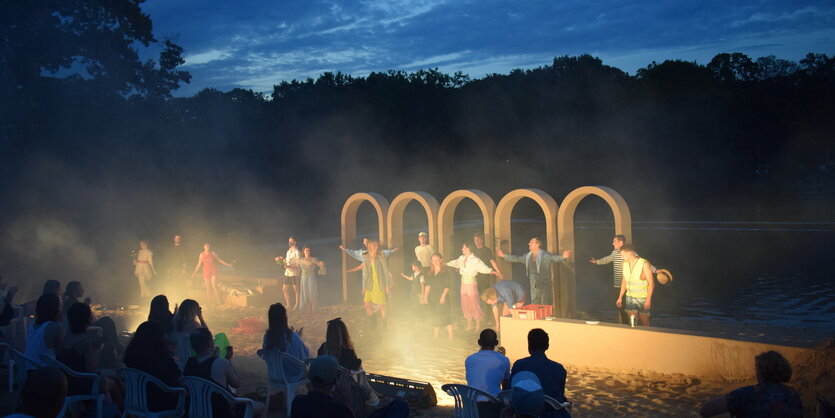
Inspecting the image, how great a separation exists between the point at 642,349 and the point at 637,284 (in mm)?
1333

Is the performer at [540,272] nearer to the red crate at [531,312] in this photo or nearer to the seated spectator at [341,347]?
the red crate at [531,312]

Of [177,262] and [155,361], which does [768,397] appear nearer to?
[155,361]

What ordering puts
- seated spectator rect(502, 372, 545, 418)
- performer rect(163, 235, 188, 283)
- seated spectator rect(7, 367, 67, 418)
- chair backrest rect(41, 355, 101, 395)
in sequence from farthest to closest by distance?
performer rect(163, 235, 188, 283) → chair backrest rect(41, 355, 101, 395) → seated spectator rect(502, 372, 545, 418) → seated spectator rect(7, 367, 67, 418)

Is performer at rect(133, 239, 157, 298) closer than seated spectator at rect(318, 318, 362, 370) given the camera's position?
No

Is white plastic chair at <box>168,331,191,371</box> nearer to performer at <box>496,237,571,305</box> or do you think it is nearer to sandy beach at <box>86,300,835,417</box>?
sandy beach at <box>86,300,835,417</box>

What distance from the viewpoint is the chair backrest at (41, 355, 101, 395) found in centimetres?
554

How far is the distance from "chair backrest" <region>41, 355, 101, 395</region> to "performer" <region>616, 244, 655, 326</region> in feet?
24.1

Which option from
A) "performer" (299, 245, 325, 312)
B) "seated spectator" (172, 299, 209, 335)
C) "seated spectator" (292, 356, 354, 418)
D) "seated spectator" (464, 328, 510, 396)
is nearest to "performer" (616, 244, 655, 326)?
"seated spectator" (464, 328, 510, 396)

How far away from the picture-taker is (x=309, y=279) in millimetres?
13992

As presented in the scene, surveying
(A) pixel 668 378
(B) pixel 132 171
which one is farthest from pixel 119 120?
(A) pixel 668 378

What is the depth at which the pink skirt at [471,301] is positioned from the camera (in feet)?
37.9

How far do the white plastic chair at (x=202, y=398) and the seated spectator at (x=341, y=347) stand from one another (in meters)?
1.23

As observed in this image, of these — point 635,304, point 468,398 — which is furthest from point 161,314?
point 635,304

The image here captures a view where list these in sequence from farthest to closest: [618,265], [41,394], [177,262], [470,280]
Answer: [177,262] → [470,280] → [618,265] → [41,394]
